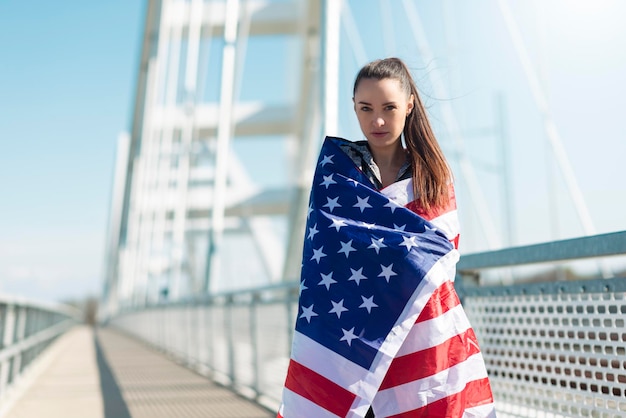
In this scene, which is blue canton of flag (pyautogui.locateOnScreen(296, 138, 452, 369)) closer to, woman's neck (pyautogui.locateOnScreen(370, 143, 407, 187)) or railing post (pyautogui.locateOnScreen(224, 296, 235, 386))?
woman's neck (pyautogui.locateOnScreen(370, 143, 407, 187))

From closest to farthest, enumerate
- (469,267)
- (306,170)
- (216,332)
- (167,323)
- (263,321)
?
(469,267)
(263,321)
(216,332)
(167,323)
(306,170)

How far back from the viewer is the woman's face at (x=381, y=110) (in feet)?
6.38

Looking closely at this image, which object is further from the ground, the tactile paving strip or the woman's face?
the woman's face

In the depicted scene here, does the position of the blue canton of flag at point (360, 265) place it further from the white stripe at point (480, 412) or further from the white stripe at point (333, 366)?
the white stripe at point (480, 412)

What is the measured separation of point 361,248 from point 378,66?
49 centimetres

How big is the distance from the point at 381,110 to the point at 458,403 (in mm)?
741

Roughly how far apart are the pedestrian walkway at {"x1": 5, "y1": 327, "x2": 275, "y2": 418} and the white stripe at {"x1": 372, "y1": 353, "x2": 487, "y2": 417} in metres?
3.08

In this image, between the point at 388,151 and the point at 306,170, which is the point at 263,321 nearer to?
the point at 388,151

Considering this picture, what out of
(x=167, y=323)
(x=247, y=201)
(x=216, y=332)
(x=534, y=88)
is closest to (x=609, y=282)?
(x=534, y=88)

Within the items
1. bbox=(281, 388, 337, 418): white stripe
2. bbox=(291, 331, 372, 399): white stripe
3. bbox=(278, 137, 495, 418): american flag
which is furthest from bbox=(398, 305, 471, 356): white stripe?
bbox=(281, 388, 337, 418): white stripe

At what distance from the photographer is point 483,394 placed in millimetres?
1772

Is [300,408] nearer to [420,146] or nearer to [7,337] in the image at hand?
[420,146]

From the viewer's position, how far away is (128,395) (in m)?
5.88

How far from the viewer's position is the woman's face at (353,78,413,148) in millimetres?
Answer: 1943
